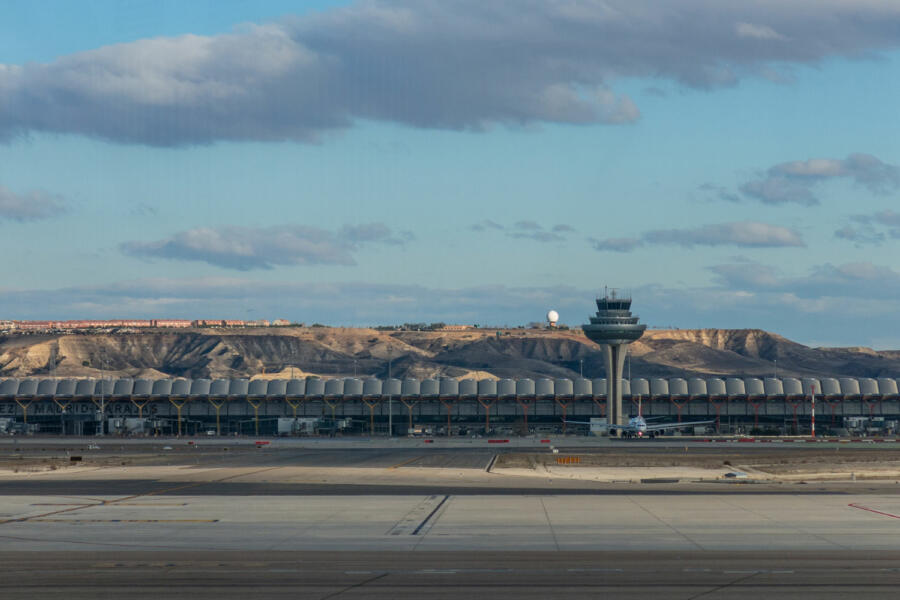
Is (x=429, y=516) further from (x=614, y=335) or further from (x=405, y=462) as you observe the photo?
(x=614, y=335)

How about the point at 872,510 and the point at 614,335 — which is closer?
the point at 872,510

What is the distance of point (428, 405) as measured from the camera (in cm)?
16900

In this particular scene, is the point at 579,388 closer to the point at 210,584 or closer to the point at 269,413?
the point at 269,413

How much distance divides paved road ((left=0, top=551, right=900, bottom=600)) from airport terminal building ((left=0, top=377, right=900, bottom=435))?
134m

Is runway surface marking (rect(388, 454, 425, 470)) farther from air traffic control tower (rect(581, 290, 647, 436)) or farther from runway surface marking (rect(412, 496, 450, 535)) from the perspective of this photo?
air traffic control tower (rect(581, 290, 647, 436))

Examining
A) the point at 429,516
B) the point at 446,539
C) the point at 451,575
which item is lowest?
the point at 429,516

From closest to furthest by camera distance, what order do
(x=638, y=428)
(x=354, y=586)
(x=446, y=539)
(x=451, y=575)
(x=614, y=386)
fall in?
(x=354, y=586)
(x=451, y=575)
(x=446, y=539)
(x=638, y=428)
(x=614, y=386)

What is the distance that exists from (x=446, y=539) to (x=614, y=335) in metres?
136

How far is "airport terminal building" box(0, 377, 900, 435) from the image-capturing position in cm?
16838

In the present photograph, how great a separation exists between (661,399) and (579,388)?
1525cm

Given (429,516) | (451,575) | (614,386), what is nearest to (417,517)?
(429,516)

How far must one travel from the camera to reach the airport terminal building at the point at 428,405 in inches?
6629

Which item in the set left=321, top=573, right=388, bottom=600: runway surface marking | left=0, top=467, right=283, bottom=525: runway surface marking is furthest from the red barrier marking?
left=0, top=467, right=283, bottom=525: runway surface marking

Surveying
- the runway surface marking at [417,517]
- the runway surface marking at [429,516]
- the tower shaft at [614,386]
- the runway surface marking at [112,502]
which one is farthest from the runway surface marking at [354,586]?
the tower shaft at [614,386]
